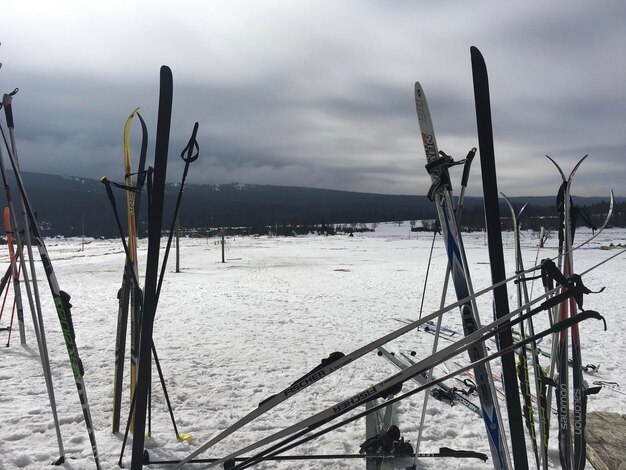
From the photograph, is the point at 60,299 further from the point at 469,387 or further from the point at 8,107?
the point at 469,387

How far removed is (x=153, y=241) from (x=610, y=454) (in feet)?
10.6

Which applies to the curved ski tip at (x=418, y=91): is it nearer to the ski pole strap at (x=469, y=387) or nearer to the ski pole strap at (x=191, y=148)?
the ski pole strap at (x=191, y=148)

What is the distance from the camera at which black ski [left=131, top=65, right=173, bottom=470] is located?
2.13 meters

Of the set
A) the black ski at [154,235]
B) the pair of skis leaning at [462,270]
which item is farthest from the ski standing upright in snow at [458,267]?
the black ski at [154,235]

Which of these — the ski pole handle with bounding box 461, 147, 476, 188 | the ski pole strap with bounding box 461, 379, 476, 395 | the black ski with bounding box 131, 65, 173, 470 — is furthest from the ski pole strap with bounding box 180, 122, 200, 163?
the ski pole strap with bounding box 461, 379, 476, 395

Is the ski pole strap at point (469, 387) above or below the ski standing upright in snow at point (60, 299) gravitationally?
below

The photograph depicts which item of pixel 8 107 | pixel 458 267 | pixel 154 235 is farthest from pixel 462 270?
pixel 8 107

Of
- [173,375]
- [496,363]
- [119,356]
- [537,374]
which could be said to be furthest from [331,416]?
[496,363]

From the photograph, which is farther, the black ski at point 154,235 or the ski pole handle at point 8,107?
the ski pole handle at point 8,107

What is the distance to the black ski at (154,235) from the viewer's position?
6.99 ft

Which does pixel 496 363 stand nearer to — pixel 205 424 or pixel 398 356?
pixel 398 356

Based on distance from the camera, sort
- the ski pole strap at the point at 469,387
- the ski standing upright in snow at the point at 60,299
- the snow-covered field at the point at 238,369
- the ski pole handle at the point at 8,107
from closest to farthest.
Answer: the ski standing upright in snow at the point at 60,299 < the ski pole handle at the point at 8,107 < the snow-covered field at the point at 238,369 < the ski pole strap at the point at 469,387

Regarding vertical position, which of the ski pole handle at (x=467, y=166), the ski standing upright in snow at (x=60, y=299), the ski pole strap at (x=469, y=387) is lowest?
the ski pole strap at (x=469, y=387)

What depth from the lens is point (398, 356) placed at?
5242mm
